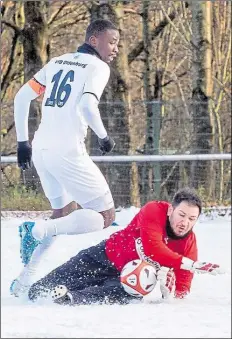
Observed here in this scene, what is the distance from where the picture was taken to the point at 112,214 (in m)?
2.96

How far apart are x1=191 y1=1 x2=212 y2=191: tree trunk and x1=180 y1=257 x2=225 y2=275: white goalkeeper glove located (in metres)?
0.29

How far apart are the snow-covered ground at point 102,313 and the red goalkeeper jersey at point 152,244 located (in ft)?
0.14

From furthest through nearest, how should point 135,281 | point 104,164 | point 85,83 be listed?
point 135,281
point 104,164
point 85,83

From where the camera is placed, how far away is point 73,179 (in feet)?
9.43

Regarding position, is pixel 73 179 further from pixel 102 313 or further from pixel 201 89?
pixel 201 89

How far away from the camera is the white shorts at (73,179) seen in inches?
113

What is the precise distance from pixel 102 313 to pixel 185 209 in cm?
34

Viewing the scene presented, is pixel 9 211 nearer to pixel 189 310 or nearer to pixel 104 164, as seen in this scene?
pixel 104 164

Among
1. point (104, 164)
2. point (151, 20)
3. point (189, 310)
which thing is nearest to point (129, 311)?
point (189, 310)

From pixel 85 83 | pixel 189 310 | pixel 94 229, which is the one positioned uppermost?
pixel 85 83

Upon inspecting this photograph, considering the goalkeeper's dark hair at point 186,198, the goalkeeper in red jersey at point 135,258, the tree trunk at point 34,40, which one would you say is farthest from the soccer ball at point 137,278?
the tree trunk at point 34,40

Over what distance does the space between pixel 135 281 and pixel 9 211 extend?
41cm

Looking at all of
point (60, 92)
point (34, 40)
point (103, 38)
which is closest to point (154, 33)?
point (34, 40)

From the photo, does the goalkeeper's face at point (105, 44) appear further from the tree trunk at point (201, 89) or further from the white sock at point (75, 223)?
the tree trunk at point (201, 89)
